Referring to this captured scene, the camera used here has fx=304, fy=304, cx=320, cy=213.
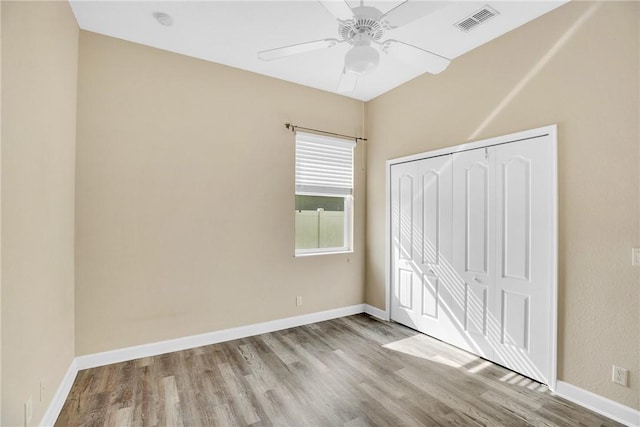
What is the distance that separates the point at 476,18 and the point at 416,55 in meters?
1.05

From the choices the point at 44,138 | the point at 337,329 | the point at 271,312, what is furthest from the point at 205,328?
the point at 44,138

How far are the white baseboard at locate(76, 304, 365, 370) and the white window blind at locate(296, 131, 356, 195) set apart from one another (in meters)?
1.63

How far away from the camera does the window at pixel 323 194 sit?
12.8 ft

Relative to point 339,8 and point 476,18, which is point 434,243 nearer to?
point 476,18

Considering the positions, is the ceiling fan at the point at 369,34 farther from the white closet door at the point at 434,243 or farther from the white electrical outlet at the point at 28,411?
the white electrical outlet at the point at 28,411

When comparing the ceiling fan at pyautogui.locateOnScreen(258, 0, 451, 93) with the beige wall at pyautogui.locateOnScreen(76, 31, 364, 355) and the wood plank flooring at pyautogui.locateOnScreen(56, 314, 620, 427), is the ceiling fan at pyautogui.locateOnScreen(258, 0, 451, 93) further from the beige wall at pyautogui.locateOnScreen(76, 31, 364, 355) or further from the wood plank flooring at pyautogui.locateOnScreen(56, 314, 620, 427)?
the wood plank flooring at pyautogui.locateOnScreen(56, 314, 620, 427)

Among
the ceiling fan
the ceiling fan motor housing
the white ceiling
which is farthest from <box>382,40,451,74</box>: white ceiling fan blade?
the white ceiling

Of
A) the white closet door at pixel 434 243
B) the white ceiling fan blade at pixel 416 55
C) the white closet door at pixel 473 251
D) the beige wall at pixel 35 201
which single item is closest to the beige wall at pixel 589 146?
the white closet door at pixel 473 251

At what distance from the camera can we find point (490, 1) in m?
2.33

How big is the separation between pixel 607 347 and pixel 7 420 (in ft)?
11.8

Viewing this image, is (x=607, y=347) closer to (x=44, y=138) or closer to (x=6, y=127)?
(x=6, y=127)

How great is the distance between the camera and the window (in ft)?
12.8

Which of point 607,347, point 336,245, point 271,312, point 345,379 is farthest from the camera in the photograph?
point 336,245

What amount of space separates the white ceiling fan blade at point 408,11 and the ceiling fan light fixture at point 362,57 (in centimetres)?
16
